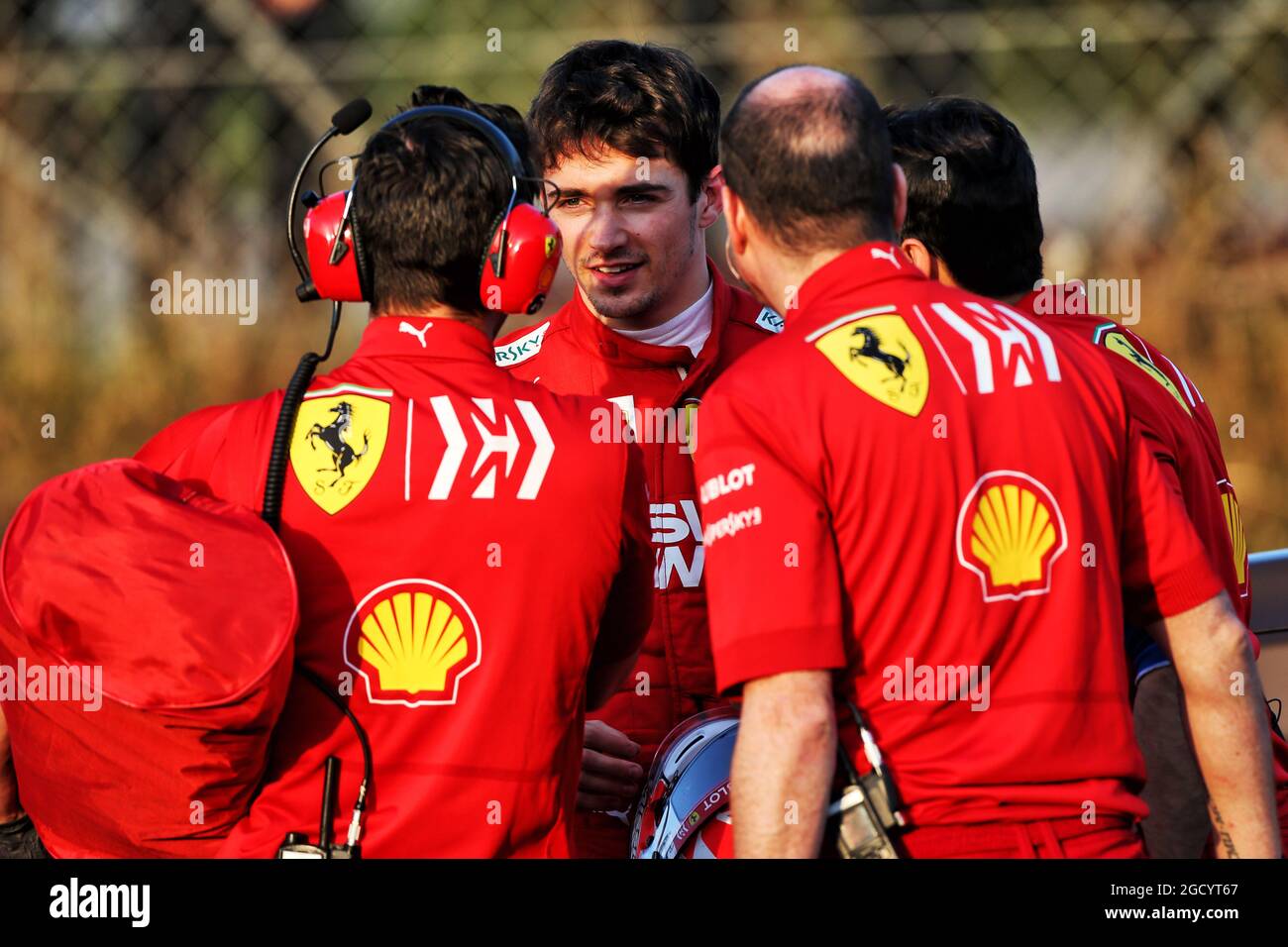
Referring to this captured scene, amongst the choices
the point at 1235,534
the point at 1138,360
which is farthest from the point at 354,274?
the point at 1235,534

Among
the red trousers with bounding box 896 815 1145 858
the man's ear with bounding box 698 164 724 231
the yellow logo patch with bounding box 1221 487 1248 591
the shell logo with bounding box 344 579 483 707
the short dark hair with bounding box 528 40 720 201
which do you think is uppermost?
the short dark hair with bounding box 528 40 720 201

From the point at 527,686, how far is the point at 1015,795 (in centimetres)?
72

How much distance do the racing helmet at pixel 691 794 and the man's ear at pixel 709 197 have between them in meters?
1.26

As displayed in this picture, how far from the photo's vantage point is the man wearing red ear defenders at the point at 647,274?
11.2ft

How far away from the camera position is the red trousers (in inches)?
86.8

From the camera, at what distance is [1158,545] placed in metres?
2.43

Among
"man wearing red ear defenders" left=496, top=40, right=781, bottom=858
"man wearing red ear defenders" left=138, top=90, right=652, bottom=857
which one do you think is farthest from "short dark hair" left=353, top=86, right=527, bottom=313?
"man wearing red ear defenders" left=496, top=40, right=781, bottom=858

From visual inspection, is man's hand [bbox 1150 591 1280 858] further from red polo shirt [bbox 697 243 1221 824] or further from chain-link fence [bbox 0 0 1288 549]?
chain-link fence [bbox 0 0 1288 549]

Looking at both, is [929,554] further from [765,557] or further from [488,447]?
[488,447]

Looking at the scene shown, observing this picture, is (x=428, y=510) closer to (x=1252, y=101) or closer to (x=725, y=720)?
(x=725, y=720)

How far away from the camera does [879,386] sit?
2.21 meters

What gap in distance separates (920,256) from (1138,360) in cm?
44

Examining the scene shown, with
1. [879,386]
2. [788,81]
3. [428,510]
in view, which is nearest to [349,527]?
[428,510]

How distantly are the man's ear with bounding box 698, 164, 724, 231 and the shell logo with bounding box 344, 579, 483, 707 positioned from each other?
1.65 metres
